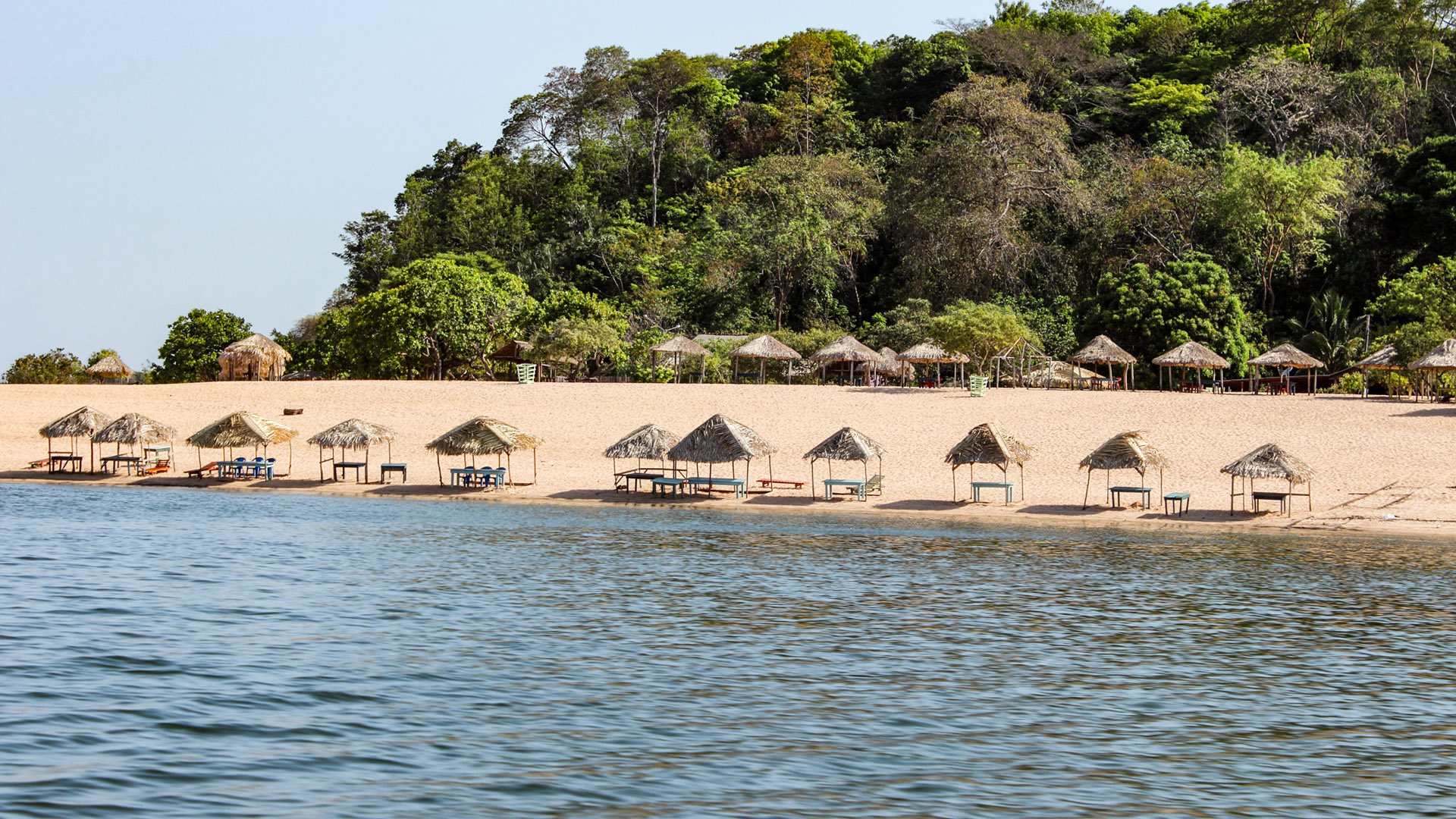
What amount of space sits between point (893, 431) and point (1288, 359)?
17.3 m

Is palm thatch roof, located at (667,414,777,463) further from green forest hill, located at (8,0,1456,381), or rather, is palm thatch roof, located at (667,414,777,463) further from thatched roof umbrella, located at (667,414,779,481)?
green forest hill, located at (8,0,1456,381)

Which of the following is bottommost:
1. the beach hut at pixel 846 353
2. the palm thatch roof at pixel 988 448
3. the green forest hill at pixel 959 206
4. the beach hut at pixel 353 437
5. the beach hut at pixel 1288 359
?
the palm thatch roof at pixel 988 448

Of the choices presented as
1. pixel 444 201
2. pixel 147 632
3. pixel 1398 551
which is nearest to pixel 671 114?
pixel 444 201

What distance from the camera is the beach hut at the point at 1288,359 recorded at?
134ft

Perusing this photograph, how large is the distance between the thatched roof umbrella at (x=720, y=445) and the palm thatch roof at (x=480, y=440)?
11.0ft

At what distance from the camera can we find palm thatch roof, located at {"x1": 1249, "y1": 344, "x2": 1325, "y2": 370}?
40844mm

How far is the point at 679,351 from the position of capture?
1763 inches

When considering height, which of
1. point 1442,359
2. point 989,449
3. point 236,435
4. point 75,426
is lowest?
point 989,449

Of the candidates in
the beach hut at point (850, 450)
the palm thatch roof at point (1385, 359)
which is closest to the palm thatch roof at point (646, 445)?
the beach hut at point (850, 450)

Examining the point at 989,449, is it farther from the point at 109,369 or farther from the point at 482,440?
the point at 109,369

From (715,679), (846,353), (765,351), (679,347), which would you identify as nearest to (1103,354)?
(846,353)

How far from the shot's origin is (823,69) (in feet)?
221

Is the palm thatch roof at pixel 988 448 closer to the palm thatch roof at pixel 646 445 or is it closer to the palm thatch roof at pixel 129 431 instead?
the palm thatch roof at pixel 646 445

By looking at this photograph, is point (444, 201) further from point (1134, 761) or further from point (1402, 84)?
point (1134, 761)
